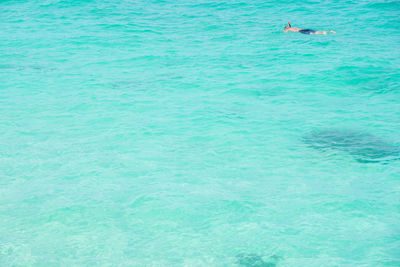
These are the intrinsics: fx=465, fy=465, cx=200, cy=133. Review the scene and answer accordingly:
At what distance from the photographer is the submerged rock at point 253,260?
6.55 meters

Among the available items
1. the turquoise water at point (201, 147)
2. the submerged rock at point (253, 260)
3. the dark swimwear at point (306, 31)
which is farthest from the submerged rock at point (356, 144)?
the dark swimwear at point (306, 31)

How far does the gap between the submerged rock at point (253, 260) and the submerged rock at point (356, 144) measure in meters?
3.46

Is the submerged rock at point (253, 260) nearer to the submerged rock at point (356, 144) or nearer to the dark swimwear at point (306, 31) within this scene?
the submerged rock at point (356, 144)

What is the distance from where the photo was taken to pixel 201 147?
982 cm

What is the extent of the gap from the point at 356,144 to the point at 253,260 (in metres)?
4.24

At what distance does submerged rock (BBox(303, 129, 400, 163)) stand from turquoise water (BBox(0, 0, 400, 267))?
0.04m

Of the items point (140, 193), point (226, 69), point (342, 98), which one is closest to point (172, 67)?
point (226, 69)

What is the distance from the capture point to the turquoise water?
23.0ft

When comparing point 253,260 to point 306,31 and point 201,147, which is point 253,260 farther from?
point 306,31

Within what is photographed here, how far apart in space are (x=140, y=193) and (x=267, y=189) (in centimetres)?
226

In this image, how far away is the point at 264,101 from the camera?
11945 mm

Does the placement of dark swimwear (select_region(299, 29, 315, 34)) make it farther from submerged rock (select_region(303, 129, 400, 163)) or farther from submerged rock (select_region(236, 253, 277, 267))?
submerged rock (select_region(236, 253, 277, 267))

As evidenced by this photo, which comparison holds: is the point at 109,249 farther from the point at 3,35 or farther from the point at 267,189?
the point at 3,35

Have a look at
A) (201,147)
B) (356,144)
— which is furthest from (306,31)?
(201,147)
